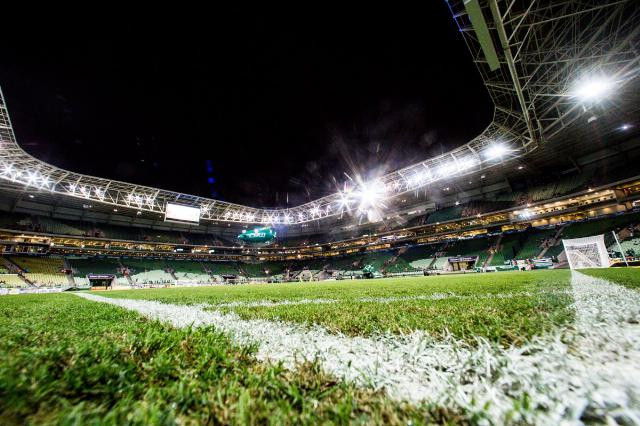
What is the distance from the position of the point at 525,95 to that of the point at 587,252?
1470 cm

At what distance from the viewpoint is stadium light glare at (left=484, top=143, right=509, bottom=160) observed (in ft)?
74.2

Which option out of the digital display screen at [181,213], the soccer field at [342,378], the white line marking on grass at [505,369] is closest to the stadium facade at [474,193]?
the digital display screen at [181,213]

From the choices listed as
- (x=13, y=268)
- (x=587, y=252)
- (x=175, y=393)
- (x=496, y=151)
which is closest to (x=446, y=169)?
(x=496, y=151)

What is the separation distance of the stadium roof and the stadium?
0.16 metres

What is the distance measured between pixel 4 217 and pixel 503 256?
6473 centimetres

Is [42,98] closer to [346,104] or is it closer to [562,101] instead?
[346,104]

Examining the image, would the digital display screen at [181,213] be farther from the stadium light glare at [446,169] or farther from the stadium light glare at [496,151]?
the stadium light glare at [496,151]

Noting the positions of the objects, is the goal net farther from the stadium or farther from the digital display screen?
the digital display screen

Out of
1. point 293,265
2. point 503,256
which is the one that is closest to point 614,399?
point 503,256

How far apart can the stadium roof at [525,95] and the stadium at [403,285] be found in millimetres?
156

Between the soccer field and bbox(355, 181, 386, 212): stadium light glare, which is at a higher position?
bbox(355, 181, 386, 212): stadium light glare

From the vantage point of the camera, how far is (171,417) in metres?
0.72

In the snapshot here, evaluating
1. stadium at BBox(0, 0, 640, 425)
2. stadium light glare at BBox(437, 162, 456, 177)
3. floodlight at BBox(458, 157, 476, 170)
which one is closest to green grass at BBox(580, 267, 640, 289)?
stadium at BBox(0, 0, 640, 425)

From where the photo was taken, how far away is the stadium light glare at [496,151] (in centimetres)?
2262
